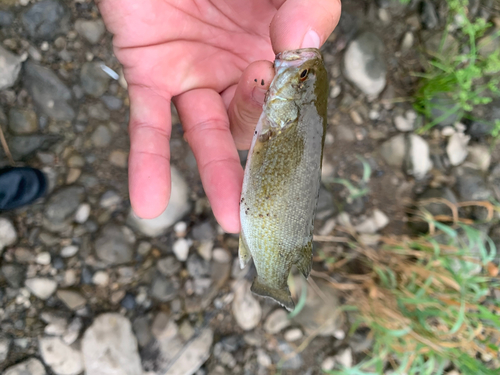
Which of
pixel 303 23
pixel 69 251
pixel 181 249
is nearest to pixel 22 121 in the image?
pixel 69 251

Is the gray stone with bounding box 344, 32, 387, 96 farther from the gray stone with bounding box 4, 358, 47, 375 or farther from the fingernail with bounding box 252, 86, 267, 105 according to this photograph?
the gray stone with bounding box 4, 358, 47, 375

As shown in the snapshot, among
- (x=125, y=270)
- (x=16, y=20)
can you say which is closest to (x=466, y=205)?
(x=125, y=270)

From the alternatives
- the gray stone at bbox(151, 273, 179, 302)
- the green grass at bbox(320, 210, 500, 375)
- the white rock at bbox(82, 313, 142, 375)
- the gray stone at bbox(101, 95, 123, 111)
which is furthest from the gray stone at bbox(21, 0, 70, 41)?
the green grass at bbox(320, 210, 500, 375)

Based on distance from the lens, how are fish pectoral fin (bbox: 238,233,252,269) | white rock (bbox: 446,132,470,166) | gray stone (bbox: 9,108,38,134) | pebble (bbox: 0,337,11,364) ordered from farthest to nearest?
white rock (bbox: 446,132,470,166) < gray stone (bbox: 9,108,38,134) < pebble (bbox: 0,337,11,364) < fish pectoral fin (bbox: 238,233,252,269)

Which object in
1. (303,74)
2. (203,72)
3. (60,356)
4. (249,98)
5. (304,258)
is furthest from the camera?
(60,356)

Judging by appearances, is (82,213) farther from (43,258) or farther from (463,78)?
(463,78)

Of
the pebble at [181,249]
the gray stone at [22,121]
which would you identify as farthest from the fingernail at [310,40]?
the gray stone at [22,121]
